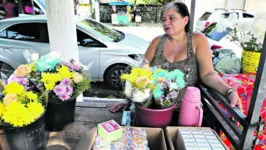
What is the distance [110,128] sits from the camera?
0.93 metres

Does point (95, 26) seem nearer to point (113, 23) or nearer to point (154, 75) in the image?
point (154, 75)

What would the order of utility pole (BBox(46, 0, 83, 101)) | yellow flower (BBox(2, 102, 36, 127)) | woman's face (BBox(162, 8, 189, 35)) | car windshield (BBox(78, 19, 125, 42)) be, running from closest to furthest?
1. yellow flower (BBox(2, 102, 36, 127))
2. woman's face (BBox(162, 8, 189, 35))
3. utility pole (BBox(46, 0, 83, 101))
4. car windshield (BBox(78, 19, 125, 42))

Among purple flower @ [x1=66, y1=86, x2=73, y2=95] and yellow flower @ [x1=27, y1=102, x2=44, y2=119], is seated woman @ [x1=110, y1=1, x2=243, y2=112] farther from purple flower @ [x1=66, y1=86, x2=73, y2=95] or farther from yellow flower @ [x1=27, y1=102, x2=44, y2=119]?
yellow flower @ [x1=27, y1=102, x2=44, y2=119]

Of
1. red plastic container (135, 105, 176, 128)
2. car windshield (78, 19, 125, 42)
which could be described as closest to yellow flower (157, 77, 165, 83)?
red plastic container (135, 105, 176, 128)

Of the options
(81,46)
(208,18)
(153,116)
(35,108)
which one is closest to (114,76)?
(81,46)

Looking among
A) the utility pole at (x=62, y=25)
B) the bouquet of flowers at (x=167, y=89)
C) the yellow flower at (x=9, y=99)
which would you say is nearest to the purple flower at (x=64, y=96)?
the yellow flower at (x=9, y=99)

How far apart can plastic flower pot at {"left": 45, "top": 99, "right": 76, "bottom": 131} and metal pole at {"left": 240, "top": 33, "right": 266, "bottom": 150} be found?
0.90m

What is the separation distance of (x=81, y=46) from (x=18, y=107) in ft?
11.0

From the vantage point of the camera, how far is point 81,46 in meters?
4.07

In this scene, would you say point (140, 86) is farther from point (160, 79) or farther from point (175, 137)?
point (175, 137)

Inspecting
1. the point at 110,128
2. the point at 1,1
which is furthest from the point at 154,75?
the point at 1,1

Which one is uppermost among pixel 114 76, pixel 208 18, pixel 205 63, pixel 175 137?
pixel 208 18

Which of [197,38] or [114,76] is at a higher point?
[197,38]

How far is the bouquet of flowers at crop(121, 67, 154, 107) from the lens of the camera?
3.10ft
